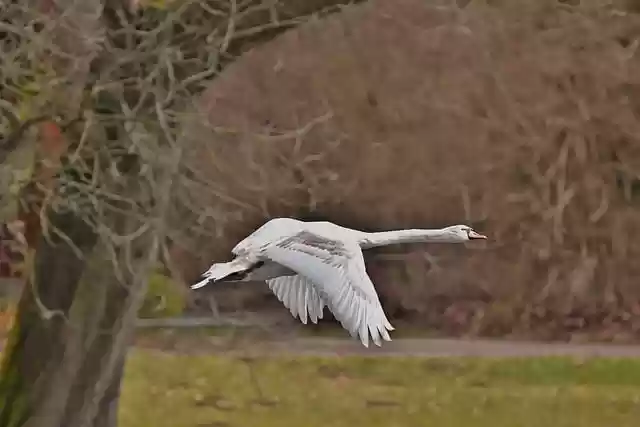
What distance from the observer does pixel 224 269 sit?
104 centimetres

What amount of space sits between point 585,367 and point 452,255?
0.25 m

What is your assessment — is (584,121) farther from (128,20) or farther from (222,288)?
(128,20)

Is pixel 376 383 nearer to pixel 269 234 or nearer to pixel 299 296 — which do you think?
pixel 299 296

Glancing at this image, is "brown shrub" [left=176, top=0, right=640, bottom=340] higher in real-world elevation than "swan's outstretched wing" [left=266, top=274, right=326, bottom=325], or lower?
higher

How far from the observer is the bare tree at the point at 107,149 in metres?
1.11

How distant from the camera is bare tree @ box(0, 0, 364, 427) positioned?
1.11 meters

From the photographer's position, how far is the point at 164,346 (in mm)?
1106

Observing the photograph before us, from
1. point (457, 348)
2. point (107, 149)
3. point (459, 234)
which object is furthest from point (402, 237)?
point (107, 149)

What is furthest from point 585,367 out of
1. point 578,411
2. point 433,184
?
point 433,184

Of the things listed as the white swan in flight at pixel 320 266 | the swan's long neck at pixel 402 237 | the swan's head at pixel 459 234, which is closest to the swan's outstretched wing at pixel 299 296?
the white swan in flight at pixel 320 266

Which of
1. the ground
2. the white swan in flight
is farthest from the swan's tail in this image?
the ground

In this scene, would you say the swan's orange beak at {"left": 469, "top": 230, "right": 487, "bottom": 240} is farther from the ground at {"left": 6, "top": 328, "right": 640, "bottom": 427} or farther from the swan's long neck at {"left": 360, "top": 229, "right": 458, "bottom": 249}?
the ground at {"left": 6, "top": 328, "right": 640, "bottom": 427}

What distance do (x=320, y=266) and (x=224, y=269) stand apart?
15 cm

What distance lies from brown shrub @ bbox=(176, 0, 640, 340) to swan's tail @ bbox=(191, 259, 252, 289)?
31 millimetres
